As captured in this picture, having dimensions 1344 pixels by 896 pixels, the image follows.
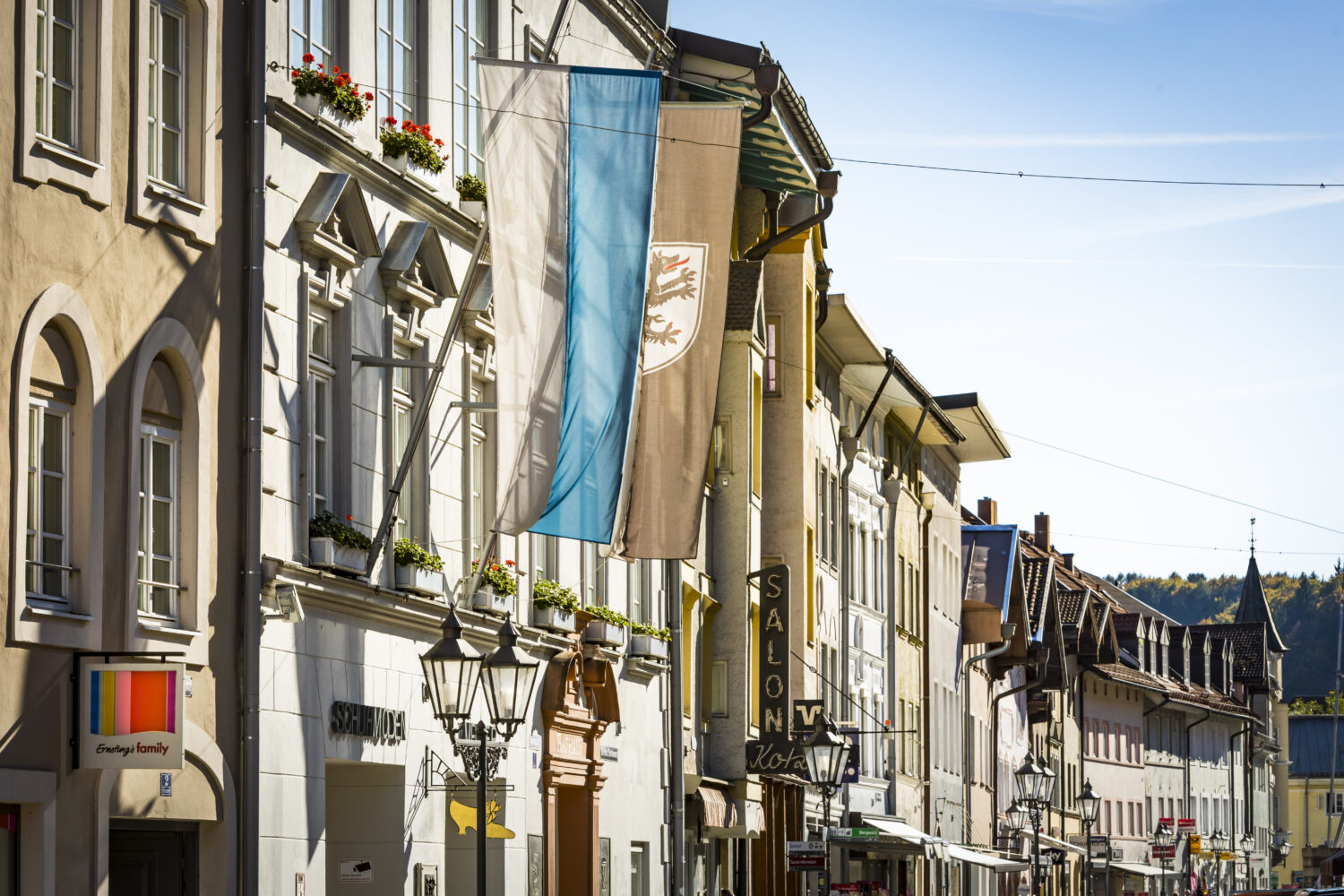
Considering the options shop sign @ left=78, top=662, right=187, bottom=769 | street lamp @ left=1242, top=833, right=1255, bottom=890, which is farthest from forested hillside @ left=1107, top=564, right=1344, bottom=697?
shop sign @ left=78, top=662, right=187, bottom=769

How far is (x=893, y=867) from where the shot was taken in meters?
45.9

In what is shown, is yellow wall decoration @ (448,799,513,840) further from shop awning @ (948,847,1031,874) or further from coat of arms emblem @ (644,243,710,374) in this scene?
shop awning @ (948,847,1031,874)

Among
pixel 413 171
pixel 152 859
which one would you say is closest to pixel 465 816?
pixel 152 859

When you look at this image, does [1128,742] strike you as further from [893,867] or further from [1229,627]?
[893,867]

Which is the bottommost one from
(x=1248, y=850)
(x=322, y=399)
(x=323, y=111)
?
(x=1248, y=850)

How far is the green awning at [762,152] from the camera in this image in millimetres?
28516

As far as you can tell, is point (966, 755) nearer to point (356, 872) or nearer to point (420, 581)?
point (420, 581)

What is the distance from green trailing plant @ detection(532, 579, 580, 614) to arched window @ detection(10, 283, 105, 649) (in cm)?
872

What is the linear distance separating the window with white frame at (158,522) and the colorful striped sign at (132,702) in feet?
3.20

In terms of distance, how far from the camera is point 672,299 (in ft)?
68.6

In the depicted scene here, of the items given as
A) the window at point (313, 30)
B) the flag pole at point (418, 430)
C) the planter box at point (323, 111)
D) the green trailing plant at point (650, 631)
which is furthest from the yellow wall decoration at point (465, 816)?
the window at point (313, 30)

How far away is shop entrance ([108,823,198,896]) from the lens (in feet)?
49.2

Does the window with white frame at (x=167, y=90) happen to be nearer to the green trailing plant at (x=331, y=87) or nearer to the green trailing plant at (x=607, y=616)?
the green trailing plant at (x=331, y=87)

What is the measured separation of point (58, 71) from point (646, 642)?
43.9ft
